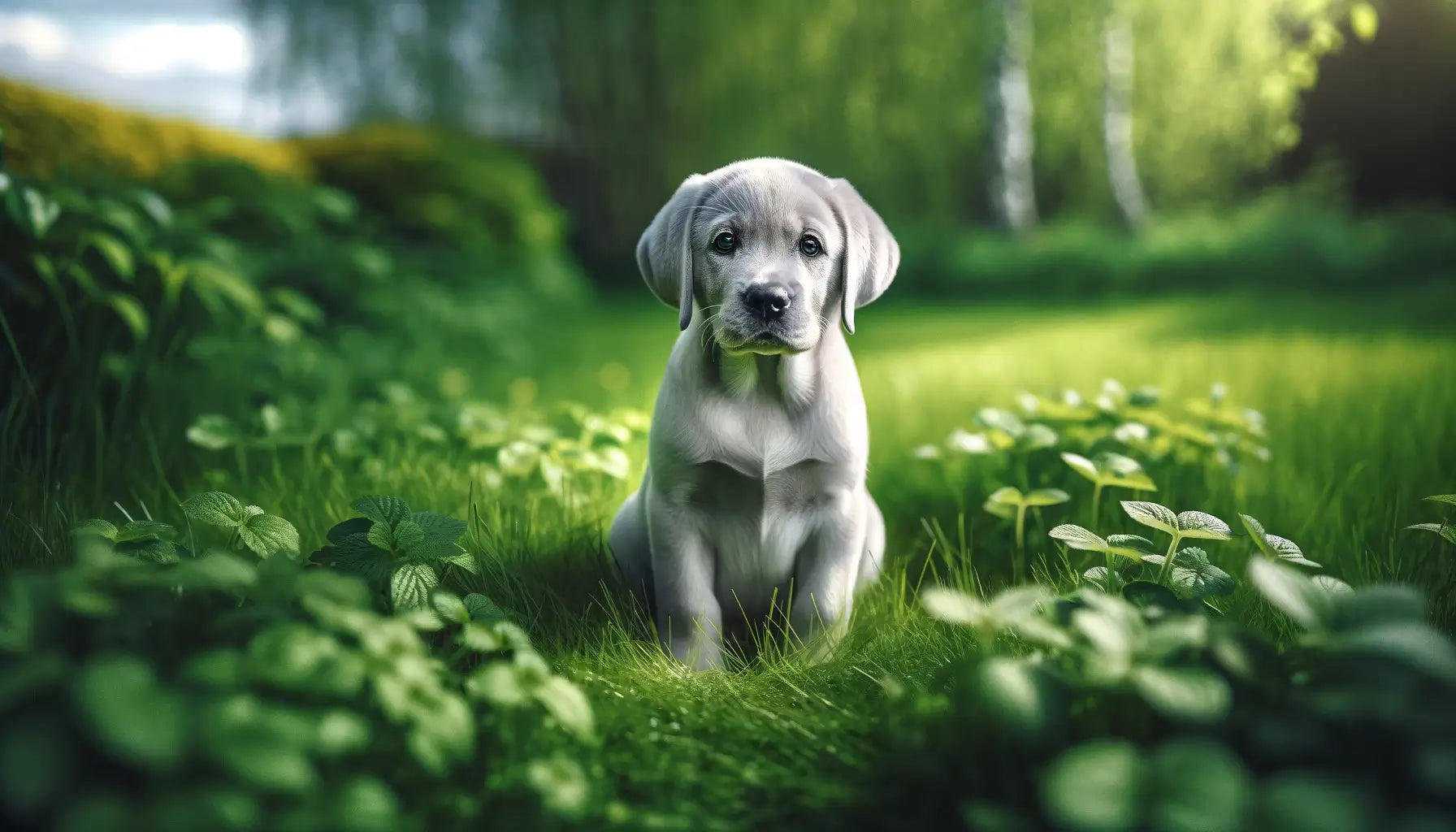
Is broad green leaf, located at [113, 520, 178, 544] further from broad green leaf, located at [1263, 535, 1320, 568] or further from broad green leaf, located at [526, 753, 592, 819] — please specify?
broad green leaf, located at [1263, 535, 1320, 568]

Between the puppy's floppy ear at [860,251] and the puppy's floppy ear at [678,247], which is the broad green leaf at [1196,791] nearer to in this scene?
the puppy's floppy ear at [860,251]

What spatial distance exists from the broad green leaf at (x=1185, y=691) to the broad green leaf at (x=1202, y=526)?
0.56 metres

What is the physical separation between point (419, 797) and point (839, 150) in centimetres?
1212

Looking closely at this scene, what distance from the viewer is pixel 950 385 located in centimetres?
516

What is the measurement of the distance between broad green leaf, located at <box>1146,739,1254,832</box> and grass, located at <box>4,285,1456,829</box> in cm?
54

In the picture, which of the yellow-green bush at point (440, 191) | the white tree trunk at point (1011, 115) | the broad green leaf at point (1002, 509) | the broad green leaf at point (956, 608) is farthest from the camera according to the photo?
the white tree trunk at point (1011, 115)

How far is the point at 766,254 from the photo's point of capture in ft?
7.26

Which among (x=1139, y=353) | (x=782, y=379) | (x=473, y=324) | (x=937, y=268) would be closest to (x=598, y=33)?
(x=937, y=268)

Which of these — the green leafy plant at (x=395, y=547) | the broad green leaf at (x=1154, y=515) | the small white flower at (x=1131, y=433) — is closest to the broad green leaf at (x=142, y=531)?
the green leafy plant at (x=395, y=547)

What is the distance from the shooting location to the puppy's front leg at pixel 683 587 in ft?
7.59

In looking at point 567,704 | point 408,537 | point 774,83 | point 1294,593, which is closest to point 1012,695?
point 1294,593

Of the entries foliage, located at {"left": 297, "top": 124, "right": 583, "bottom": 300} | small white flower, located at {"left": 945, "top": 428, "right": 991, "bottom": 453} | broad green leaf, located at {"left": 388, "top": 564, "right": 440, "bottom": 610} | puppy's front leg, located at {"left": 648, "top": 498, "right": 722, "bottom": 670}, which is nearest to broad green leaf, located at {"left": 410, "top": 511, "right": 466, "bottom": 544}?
broad green leaf, located at {"left": 388, "top": 564, "right": 440, "bottom": 610}

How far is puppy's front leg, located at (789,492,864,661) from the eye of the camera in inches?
92.0

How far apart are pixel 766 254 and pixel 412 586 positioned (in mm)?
1082
